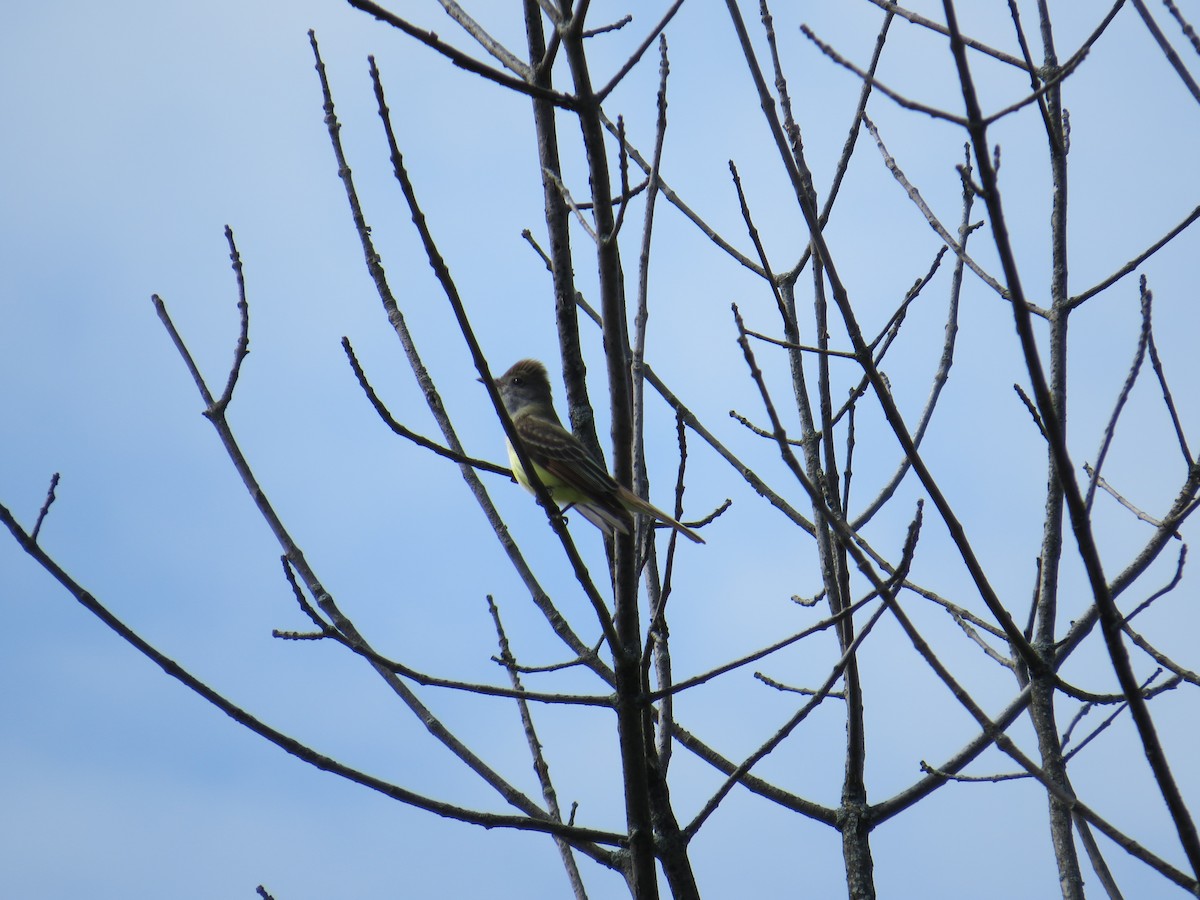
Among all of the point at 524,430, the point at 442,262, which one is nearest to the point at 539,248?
the point at 442,262

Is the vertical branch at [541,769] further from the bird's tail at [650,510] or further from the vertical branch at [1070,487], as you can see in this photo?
the vertical branch at [1070,487]

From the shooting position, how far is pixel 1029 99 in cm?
290

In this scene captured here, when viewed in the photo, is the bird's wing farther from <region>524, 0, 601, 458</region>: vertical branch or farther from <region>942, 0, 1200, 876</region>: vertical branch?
<region>942, 0, 1200, 876</region>: vertical branch

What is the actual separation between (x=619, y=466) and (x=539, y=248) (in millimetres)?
1488

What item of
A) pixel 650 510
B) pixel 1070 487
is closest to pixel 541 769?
pixel 650 510

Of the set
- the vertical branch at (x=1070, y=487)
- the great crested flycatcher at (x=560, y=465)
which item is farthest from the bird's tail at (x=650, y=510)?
the vertical branch at (x=1070, y=487)

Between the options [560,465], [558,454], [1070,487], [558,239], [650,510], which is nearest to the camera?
[1070,487]

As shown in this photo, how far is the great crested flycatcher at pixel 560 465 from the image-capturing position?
11.9 feet

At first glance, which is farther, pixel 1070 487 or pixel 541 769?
pixel 541 769

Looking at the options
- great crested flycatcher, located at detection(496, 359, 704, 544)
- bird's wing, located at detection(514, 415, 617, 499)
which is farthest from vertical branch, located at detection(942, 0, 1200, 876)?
bird's wing, located at detection(514, 415, 617, 499)

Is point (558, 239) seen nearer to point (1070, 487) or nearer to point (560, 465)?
point (1070, 487)

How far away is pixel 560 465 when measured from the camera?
19.6ft

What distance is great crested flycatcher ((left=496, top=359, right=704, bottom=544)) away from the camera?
11.9 feet

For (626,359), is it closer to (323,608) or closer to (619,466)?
(619,466)
